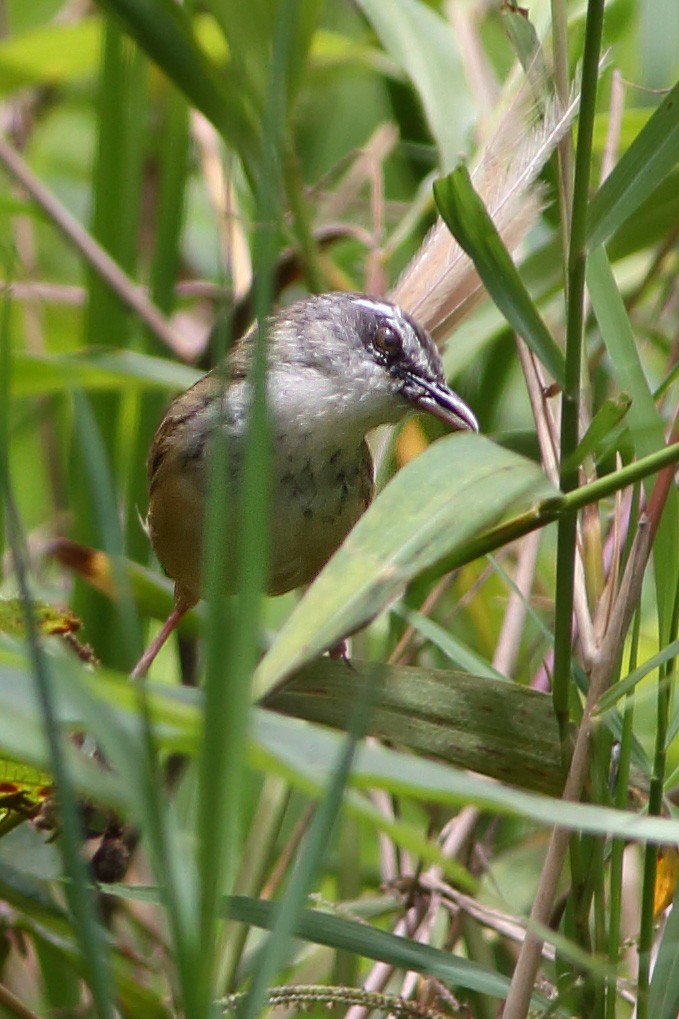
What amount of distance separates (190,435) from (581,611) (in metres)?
1.04

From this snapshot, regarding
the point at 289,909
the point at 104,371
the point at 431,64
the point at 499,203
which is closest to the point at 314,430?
the point at 104,371

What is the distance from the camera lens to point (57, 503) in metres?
4.10

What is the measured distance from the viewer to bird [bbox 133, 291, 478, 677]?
239 cm

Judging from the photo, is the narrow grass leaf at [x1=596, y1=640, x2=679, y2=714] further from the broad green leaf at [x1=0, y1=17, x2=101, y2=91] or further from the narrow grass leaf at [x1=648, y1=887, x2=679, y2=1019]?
the broad green leaf at [x1=0, y1=17, x2=101, y2=91]

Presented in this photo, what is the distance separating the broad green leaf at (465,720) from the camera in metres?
1.64

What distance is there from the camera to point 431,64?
2848 mm

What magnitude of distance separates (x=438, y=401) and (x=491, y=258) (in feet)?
2.78

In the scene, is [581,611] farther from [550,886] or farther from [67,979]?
[67,979]

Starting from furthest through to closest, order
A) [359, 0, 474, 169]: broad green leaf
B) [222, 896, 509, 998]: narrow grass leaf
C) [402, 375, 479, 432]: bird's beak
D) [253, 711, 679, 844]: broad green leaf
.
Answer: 1. [359, 0, 474, 169]: broad green leaf
2. [402, 375, 479, 432]: bird's beak
3. [222, 896, 509, 998]: narrow grass leaf
4. [253, 711, 679, 844]: broad green leaf

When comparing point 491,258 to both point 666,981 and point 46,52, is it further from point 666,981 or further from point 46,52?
point 46,52

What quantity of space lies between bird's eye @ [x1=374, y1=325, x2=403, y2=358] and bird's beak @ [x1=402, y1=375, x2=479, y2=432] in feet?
0.21

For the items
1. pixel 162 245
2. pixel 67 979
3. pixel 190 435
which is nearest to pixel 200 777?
pixel 190 435

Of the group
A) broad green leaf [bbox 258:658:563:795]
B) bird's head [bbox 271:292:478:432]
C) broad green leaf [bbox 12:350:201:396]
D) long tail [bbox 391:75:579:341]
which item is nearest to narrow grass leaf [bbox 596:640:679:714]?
broad green leaf [bbox 258:658:563:795]

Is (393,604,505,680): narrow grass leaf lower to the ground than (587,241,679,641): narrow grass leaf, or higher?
lower
